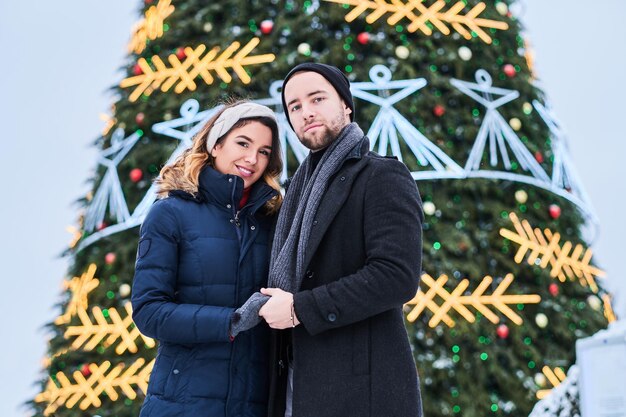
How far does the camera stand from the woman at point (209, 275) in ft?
6.18

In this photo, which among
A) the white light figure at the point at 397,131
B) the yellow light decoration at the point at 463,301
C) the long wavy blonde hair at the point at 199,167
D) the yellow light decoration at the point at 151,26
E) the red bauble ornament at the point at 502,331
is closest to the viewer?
the long wavy blonde hair at the point at 199,167

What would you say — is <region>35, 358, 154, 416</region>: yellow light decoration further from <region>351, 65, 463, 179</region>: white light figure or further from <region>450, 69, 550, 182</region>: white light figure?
<region>450, 69, 550, 182</region>: white light figure

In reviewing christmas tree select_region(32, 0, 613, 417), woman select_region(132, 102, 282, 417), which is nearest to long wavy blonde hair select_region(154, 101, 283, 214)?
woman select_region(132, 102, 282, 417)

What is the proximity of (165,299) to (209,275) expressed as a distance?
13cm

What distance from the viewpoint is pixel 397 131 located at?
163 inches

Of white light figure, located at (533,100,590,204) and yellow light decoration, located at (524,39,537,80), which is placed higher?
yellow light decoration, located at (524,39,537,80)

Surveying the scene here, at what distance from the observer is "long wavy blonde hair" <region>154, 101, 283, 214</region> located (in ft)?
6.85

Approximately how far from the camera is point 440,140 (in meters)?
4.24

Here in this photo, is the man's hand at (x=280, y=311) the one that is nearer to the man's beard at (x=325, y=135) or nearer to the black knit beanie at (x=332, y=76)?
the man's beard at (x=325, y=135)

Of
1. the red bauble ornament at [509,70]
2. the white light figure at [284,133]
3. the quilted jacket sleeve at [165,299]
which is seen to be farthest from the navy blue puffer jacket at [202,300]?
the red bauble ornament at [509,70]

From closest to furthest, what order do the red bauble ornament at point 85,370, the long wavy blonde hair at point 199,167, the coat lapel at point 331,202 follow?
1. the coat lapel at point 331,202
2. the long wavy blonde hair at point 199,167
3. the red bauble ornament at point 85,370

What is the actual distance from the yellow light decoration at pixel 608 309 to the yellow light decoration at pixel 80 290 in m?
3.19

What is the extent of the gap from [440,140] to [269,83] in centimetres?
106

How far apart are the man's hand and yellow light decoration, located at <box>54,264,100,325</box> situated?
294 centimetres
